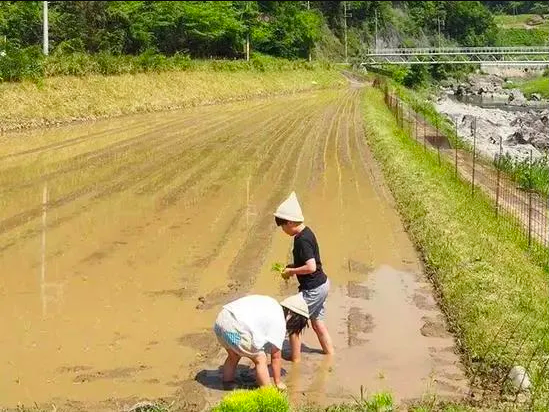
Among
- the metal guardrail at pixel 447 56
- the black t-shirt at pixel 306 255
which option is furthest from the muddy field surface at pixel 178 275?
the metal guardrail at pixel 447 56

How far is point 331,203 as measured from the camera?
13719 mm

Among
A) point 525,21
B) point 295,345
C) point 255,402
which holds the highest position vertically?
point 525,21

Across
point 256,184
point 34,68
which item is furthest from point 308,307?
point 34,68

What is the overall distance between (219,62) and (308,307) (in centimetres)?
4070

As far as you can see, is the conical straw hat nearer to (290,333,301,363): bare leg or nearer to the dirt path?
(290,333,301,363): bare leg

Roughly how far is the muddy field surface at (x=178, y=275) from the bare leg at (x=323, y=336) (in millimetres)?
94

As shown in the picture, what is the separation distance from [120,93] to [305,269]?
26.4 metres

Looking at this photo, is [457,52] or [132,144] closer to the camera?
[132,144]

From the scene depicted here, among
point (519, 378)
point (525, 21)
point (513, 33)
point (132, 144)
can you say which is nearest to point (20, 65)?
point (132, 144)

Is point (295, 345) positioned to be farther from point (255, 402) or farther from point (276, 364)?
point (255, 402)

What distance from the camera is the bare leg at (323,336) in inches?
254

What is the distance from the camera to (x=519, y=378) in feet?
19.0

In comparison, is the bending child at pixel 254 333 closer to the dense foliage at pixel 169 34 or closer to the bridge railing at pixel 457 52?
the dense foliage at pixel 169 34

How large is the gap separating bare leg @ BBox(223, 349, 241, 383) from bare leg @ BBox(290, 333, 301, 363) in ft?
2.17
